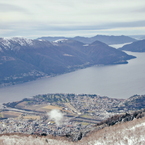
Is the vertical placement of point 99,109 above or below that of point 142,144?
below

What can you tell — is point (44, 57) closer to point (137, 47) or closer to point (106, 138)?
point (137, 47)

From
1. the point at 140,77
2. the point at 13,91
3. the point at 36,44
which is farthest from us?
the point at 36,44

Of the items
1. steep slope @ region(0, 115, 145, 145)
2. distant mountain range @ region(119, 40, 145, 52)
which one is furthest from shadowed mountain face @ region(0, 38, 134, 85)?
steep slope @ region(0, 115, 145, 145)

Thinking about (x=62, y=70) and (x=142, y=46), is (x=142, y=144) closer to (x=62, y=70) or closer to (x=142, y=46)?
(x=62, y=70)

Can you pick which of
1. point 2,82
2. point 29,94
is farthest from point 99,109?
point 2,82

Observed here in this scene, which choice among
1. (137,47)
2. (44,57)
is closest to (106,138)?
(44,57)

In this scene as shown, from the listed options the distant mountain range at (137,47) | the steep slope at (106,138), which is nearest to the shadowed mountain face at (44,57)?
the distant mountain range at (137,47)

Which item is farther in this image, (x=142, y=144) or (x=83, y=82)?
(x=83, y=82)

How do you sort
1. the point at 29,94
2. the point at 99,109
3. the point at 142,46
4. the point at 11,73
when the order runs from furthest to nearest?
the point at 142,46
the point at 11,73
the point at 29,94
the point at 99,109
